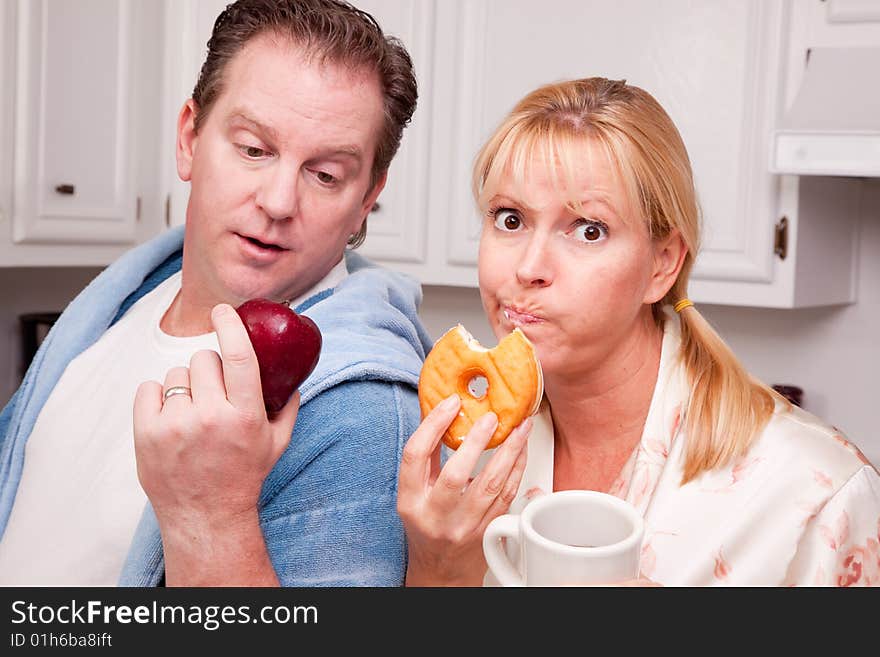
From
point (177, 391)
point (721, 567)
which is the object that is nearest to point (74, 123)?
point (177, 391)

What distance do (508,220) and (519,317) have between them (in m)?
0.11

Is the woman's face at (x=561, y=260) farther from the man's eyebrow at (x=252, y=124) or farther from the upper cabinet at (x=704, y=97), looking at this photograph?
the upper cabinet at (x=704, y=97)

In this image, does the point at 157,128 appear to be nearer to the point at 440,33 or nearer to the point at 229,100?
the point at 440,33

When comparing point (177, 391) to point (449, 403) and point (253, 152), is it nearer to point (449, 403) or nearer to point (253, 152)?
point (449, 403)

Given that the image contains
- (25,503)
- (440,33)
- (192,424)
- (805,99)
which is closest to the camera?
(192,424)

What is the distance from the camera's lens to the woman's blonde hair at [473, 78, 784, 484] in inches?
40.1

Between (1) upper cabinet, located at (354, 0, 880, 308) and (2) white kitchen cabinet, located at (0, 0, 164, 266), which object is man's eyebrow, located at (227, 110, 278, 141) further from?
(1) upper cabinet, located at (354, 0, 880, 308)

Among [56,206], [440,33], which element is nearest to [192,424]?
[56,206]

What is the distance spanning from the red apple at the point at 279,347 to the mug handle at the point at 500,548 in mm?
212

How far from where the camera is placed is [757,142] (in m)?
2.25

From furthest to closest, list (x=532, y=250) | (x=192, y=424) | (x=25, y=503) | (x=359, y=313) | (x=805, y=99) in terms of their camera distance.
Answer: (x=805, y=99)
(x=25, y=503)
(x=359, y=313)
(x=532, y=250)
(x=192, y=424)

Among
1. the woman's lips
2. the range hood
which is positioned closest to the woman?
the woman's lips

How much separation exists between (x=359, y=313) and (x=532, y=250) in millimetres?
220

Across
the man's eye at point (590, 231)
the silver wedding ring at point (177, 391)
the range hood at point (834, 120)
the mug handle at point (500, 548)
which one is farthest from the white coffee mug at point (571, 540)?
the range hood at point (834, 120)
